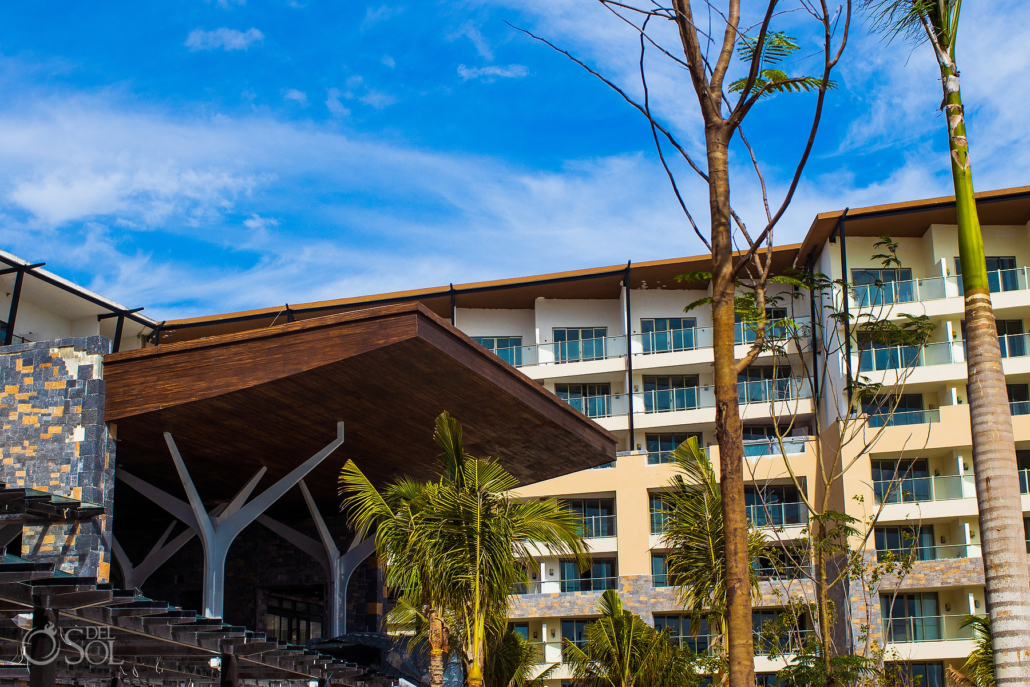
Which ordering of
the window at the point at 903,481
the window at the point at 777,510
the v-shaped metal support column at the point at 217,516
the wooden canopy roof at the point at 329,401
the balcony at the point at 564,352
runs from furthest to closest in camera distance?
the balcony at the point at 564,352
the window at the point at 777,510
the window at the point at 903,481
the v-shaped metal support column at the point at 217,516
the wooden canopy roof at the point at 329,401

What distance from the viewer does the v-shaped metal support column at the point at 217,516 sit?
18281mm

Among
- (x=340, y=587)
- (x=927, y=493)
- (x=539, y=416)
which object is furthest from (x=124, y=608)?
(x=927, y=493)

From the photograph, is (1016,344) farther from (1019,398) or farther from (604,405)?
(604,405)

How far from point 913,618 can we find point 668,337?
→ 577 inches

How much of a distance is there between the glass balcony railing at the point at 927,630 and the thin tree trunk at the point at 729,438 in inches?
1146

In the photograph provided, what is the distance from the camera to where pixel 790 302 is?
4316cm

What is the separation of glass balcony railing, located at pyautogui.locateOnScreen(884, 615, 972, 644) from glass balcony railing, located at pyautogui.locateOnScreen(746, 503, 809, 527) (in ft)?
15.7

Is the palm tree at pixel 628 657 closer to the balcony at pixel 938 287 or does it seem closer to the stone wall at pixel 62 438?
the stone wall at pixel 62 438

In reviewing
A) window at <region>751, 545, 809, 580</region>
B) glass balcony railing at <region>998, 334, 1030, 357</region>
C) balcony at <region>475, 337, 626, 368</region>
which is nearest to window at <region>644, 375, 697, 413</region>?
balcony at <region>475, 337, 626, 368</region>

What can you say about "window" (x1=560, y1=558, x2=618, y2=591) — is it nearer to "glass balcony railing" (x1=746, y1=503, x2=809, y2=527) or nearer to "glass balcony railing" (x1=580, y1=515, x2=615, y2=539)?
"glass balcony railing" (x1=580, y1=515, x2=615, y2=539)

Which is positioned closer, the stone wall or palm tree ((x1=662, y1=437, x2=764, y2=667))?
the stone wall

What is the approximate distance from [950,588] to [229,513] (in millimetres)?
26696
